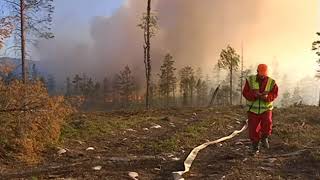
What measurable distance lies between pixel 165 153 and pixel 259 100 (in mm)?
3041

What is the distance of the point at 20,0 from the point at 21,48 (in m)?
2.40

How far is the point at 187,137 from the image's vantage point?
55.4 feet

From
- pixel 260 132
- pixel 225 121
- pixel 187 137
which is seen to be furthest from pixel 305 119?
pixel 260 132

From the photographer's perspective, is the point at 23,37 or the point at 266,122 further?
the point at 23,37

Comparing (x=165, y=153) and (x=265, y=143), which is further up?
(x=265, y=143)

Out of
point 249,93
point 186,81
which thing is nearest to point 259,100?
point 249,93

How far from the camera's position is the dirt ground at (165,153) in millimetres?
10734

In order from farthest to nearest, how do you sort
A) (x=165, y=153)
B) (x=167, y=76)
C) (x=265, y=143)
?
1. (x=167, y=76)
2. (x=165, y=153)
3. (x=265, y=143)

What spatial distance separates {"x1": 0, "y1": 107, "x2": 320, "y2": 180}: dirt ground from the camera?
10.7 meters

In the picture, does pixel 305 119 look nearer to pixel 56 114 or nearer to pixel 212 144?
pixel 212 144

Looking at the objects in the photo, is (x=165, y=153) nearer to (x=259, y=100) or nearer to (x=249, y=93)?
(x=249, y=93)

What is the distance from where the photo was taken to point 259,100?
12391 millimetres

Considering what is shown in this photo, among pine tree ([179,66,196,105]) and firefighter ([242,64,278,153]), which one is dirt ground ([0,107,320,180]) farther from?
pine tree ([179,66,196,105])

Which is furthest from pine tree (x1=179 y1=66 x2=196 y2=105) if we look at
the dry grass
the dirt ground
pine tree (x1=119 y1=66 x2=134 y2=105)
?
the dry grass
